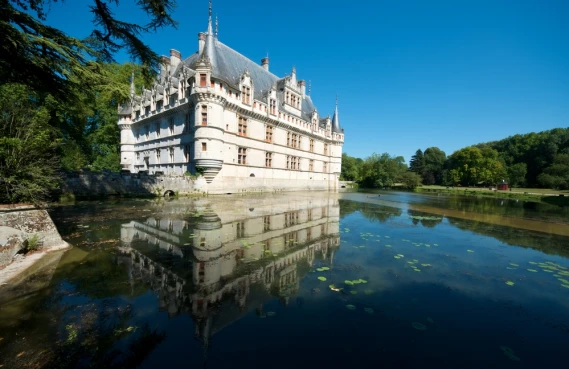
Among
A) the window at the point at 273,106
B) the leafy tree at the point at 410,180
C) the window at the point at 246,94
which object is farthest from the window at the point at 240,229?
the leafy tree at the point at 410,180

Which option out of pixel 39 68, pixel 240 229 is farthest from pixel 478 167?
pixel 39 68

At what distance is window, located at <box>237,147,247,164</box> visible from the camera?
2583 cm

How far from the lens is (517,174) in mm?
54688

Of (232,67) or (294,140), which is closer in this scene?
(232,67)

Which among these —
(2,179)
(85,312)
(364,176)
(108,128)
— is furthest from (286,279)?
(364,176)

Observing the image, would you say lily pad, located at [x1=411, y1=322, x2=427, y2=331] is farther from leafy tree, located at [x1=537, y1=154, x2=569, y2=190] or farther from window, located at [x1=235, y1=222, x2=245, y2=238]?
leafy tree, located at [x1=537, y1=154, x2=569, y2=190]

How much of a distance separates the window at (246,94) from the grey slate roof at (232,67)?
90 cm

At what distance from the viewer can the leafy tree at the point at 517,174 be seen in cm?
5425

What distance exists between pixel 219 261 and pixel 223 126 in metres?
19.6

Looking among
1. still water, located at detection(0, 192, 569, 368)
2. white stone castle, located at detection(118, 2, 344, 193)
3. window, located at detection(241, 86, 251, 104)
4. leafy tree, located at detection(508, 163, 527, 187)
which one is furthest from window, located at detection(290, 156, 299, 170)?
leafy tree, located at detection(508, 163, 527, 187)

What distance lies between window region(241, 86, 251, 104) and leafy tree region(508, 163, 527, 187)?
6496 centimetres

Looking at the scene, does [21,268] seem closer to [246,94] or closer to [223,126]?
[223,126]

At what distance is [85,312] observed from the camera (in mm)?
3336

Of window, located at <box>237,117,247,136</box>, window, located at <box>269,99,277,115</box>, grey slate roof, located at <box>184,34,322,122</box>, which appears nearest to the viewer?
grey slate roof, located at <box>184,34,322,122</box>
